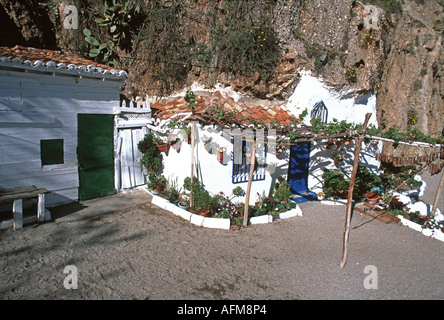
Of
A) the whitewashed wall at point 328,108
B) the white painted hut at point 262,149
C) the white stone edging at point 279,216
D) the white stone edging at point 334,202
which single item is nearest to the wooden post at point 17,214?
the white painted hut at point 262,149

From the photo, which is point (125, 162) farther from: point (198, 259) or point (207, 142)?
point (198, 259)

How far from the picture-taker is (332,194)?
32.9ft

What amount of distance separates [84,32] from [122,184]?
604 centimetres

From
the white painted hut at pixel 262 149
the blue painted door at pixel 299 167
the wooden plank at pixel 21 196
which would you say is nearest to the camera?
the wooden plank at pixel 21 196

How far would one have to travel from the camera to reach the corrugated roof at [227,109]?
27.4ft

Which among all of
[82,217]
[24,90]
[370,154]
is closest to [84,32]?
[24,90]

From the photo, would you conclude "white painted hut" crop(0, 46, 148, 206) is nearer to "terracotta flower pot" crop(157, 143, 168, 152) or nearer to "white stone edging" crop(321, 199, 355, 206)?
"terracotta flower pot" crop(157, 143, 168, 152)

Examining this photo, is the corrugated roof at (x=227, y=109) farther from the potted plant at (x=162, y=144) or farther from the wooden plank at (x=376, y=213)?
the wooden plank at (x=376, y=213)

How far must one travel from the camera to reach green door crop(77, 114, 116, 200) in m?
8.04

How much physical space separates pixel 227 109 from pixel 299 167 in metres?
3.42

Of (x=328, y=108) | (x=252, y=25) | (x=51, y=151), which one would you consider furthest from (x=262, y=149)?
(x=51, y=151)

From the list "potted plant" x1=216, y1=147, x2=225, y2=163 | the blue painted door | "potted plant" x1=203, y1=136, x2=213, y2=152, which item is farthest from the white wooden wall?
the blue painted door

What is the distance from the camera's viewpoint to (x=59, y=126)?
7535mm

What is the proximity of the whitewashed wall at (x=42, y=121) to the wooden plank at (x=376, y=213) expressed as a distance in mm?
8698
